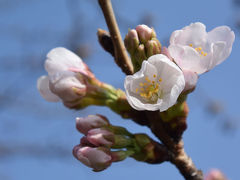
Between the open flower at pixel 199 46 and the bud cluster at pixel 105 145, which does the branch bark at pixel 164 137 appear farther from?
the open flower at pixel 199 46

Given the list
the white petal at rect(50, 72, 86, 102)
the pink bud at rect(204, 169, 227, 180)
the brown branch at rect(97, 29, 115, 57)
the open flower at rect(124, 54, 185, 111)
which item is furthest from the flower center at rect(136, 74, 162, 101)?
the pink bud at rect(204, 169, 227, 180)

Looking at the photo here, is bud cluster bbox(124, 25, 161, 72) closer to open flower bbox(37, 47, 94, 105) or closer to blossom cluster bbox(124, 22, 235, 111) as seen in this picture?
blossom cluster bbox(124, 22, 235, 111)

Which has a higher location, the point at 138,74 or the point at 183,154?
the point at 138,74

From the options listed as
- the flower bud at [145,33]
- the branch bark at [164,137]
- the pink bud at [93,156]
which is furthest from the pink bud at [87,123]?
the flower bud at [145,33]

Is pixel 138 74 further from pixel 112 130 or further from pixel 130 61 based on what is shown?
pixel 112 130

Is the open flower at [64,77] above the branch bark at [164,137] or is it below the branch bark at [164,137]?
above

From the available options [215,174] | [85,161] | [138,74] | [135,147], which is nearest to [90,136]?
[85,161]
